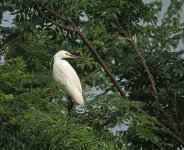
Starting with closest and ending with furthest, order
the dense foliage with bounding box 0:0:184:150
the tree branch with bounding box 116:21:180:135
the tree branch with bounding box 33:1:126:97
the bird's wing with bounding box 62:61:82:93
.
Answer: the dense foliage with bounding box 0:0:184:150 → the tree branch with bounding box 33:1:126:97 → the tree branch with bounding box 116:21:180:135 → the bird's wing with bounding box 62:61:82:93

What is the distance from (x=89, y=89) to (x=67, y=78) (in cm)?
62

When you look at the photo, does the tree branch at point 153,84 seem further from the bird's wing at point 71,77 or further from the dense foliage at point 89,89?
the bird's wing at point 71,77

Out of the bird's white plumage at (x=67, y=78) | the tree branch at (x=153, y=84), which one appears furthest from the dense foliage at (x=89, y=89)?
the bird's white plumage at (x=67, y=78)

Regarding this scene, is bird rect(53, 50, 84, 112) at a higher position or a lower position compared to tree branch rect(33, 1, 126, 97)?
lower

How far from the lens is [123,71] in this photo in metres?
8.53

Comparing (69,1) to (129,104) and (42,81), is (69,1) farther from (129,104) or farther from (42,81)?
(129,104)

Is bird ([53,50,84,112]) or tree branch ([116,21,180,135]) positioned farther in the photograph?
tree branch ([116,21,180,135])

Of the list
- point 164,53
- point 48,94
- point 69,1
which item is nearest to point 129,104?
point 48,94

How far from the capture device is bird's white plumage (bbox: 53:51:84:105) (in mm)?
7582

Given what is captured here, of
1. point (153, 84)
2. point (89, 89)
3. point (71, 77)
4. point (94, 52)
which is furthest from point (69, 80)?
point (153, 84)

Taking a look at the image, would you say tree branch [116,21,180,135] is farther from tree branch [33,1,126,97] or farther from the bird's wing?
the bird's wing

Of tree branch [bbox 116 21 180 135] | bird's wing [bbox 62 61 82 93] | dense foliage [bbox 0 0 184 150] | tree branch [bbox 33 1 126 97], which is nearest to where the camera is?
dense foliage [bbox 0 0 184 150]

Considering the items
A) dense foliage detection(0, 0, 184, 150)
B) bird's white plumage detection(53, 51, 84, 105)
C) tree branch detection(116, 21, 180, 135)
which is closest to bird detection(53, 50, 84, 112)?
bird's white plumage detection(53, 51, 84, 105)

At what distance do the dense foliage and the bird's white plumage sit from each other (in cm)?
13
